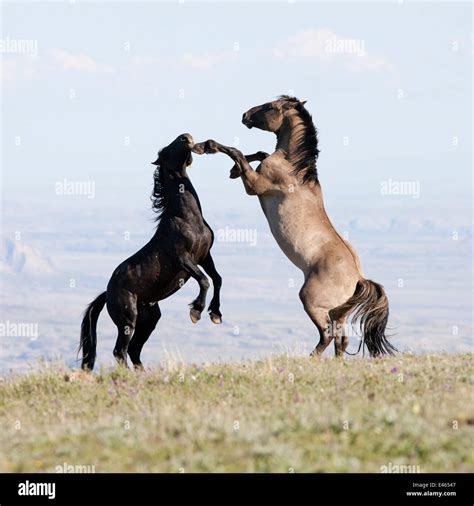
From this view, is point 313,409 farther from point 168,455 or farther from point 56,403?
point 56,403

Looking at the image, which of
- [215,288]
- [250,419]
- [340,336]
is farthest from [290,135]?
[250,419]

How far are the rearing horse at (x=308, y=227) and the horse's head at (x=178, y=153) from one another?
120mm

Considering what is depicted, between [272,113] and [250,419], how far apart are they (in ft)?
22.1

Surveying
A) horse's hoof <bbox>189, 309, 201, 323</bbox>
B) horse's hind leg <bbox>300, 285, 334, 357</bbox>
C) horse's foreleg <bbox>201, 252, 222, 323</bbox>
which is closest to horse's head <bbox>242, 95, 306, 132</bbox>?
horse's foreleg <bbox>201, 252, 222, 323</bbox>

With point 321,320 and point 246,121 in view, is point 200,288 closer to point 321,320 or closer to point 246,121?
point 321,320

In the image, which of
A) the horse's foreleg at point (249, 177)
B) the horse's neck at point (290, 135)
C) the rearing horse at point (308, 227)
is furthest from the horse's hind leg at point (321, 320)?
the horse's neck at point (290, 135)

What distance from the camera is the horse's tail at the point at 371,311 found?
1411 cm

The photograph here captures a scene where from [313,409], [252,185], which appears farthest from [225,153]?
[313,409]

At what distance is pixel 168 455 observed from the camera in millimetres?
8789

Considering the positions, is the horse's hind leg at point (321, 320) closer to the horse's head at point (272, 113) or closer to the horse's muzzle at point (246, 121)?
the horse's head at point (272, 113)

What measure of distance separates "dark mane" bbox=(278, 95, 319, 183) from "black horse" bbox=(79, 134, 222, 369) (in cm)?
153

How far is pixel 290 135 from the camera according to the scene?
15414mm
